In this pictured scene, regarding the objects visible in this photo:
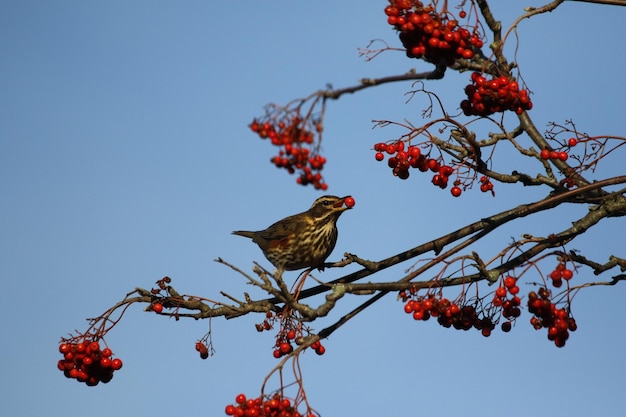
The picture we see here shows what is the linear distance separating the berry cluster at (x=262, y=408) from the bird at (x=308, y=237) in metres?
4.66

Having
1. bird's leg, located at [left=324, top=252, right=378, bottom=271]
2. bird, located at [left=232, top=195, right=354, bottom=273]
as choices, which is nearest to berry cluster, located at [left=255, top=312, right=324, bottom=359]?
bird's leg, located at [left=324, top=252, right=378, bottom=271]

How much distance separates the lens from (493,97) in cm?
586

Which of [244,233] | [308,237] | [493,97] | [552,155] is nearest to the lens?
[493,97]

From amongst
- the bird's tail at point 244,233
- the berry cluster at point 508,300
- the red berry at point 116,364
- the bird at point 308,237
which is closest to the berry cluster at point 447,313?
the berry cluster at point 508,300

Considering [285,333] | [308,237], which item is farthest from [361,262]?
[308,237]

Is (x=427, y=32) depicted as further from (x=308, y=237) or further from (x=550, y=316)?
(x=308, y=237)

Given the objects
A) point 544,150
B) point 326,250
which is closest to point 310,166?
point 544,150

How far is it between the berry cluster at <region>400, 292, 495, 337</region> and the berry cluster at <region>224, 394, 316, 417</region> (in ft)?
3.55

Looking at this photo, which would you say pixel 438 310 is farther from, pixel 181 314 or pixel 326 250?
pixel 326 250

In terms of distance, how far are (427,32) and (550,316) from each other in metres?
2.00

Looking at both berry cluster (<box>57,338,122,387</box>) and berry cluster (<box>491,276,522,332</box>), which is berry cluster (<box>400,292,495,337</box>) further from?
berry cluster (<box>57,338,122,387</box>)

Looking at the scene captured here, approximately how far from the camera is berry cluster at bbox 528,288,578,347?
5762 mm

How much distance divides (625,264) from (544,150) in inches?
42.2

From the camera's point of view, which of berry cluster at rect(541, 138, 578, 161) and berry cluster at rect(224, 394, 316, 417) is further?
berry cluster at rect(541, 138, 578, 161)
